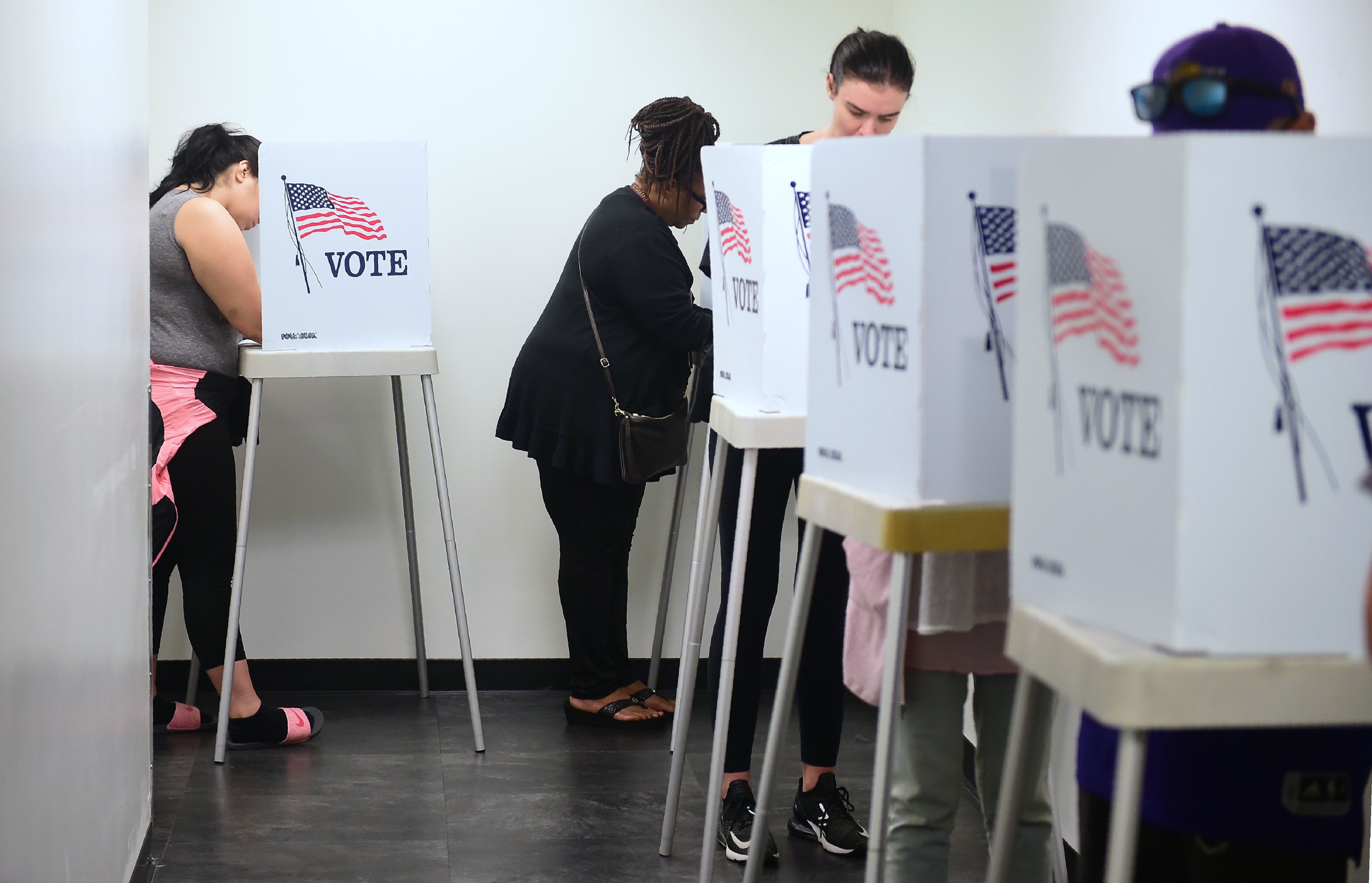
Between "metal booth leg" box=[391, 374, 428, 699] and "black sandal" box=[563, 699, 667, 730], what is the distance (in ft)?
1.48

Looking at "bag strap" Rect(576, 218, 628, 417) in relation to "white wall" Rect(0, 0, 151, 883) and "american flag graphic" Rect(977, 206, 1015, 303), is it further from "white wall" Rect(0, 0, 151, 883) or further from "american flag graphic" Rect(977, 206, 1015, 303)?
"american flag graphic" Rect(977, 206, 1015, 303)

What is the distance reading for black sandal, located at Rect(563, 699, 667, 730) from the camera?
3.07 m

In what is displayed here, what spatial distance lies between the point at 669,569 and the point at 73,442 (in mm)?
1853

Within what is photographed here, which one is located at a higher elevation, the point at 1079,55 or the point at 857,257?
the point at 1079,55

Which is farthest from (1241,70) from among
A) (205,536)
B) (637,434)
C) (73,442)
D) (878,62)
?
(205,536)

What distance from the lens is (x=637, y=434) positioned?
2.85m

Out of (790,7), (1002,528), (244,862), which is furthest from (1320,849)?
(790,7)

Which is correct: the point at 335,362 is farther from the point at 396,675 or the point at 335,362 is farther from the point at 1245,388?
the point at 1245,388

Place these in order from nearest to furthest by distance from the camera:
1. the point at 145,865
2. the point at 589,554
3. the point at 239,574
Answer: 1. the point at 145,865
2. the point at 239,574
3. the point at 589,554

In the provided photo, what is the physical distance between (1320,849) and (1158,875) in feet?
0.40

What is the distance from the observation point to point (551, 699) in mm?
3346

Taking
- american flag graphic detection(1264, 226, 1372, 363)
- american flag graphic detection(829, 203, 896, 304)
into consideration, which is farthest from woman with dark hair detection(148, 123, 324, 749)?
american flag graphic detection(1264, 226, 1372, 363)

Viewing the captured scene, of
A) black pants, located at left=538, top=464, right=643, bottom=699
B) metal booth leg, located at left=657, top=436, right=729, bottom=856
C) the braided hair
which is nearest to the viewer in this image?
metal booth leg, located at left=657, top=436, right=729, bottom=856

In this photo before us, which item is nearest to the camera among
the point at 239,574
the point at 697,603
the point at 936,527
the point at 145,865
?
the point at 936,527
